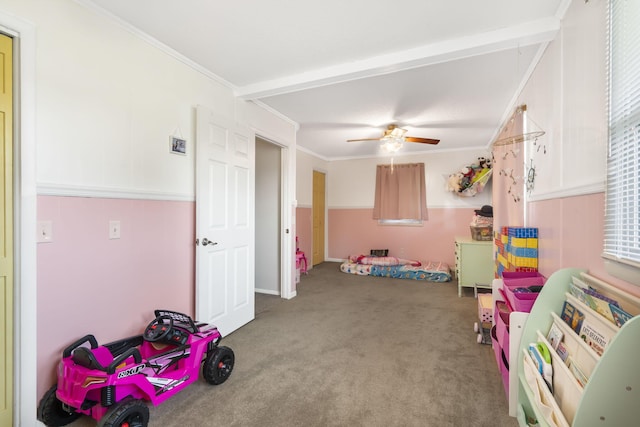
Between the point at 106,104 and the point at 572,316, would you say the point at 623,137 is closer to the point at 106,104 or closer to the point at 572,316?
the point at 572,316

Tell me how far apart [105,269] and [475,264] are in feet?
13.1

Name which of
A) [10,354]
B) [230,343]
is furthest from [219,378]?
[10,354]

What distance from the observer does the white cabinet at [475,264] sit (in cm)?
388

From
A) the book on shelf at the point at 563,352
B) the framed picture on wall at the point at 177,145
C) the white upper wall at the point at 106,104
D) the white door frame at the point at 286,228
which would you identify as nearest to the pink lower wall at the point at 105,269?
the white upper wall at the point at 106,104

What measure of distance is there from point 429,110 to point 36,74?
334 centimetres

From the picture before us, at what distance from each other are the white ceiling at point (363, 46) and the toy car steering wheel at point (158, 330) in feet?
6.29

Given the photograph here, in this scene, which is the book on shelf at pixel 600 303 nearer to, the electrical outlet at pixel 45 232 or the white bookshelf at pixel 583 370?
the white bookshelf at pixel 583 370

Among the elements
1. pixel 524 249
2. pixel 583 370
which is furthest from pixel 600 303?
pixel 524 249

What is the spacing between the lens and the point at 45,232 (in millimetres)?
1558

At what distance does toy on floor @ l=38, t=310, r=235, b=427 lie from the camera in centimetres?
140

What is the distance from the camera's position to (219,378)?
193cm

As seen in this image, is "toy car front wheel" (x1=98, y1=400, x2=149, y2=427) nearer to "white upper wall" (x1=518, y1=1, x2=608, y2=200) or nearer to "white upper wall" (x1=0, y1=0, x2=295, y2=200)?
"white upper wall" (x1=0, y1=0, x2=295, y2=200)

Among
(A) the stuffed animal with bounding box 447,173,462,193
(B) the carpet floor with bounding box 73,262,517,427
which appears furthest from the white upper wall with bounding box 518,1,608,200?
(A) the stuffed animal with bounding box 447,173,462,193

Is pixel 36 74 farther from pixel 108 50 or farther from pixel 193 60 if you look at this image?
pixel 193 60
